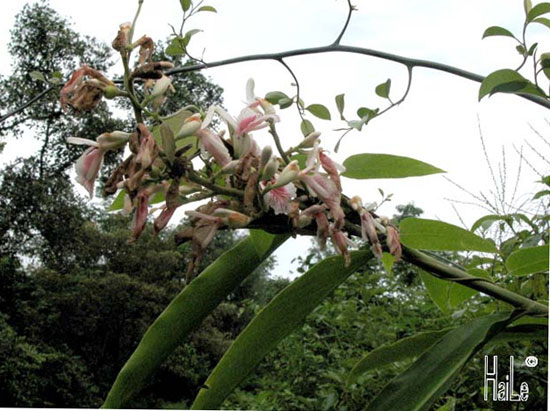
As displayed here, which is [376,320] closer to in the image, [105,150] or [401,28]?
[401,28]

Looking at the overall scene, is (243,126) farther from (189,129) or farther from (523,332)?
(523,332)

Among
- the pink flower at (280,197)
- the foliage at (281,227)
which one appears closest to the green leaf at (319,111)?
the foliage at (281,227)

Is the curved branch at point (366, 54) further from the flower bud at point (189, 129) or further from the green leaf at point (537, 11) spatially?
the flower bud at point (189, 129)

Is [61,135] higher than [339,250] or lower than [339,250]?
higher

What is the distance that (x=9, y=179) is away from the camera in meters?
3.09

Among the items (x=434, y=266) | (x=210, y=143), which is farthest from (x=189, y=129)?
(x=434, y=266)

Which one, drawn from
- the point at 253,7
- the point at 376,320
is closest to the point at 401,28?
the point at 253,7

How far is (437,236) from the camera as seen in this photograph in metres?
0.29

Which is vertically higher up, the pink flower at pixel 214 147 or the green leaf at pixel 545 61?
the green leaf at pixel 545 61

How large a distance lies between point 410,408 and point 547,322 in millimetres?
115

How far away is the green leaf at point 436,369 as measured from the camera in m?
0.27

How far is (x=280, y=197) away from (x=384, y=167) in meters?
0.08

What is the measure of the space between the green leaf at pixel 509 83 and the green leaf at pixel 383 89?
0.10 metres

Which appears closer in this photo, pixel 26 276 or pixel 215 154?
pixel 215 154
